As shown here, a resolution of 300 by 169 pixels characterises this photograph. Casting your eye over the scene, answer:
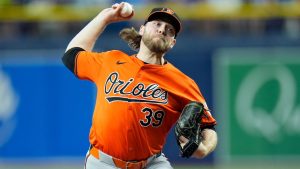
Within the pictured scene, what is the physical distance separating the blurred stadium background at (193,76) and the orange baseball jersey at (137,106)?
6778mm

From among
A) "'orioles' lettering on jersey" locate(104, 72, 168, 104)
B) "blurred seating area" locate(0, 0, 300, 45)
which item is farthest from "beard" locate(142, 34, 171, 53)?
"blurred seating area" locate(0, 0, 300, 45)

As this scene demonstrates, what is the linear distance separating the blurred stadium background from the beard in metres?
6.76

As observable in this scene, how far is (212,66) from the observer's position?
45.5 ft

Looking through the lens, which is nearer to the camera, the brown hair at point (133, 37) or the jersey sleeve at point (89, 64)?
the jersey sleeve at point (89, 64)

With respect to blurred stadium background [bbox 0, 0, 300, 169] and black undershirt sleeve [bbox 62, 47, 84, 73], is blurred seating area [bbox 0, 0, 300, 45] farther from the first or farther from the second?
black undershirt sleeve [bbox 62, 47, 84, 73]

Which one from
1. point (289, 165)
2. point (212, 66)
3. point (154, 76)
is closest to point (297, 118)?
point (289, 165)

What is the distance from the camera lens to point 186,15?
13.8m

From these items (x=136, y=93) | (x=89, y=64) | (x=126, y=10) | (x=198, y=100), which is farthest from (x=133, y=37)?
(x=198, y=100)

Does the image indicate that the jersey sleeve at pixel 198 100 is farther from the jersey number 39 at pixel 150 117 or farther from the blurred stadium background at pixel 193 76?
the blurred stadium background at pixel 193 76

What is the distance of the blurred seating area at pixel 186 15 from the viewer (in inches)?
543

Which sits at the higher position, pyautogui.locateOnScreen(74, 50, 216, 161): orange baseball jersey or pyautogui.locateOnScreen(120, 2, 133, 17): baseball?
pyautogui.locateOnScreen(120, 2, 133, 17): baseball

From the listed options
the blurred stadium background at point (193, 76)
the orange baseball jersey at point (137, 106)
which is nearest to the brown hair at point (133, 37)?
the orange baseball jersey at point (137, 106)

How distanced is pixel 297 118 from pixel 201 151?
764 centimetres

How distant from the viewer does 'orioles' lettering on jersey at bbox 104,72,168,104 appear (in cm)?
663
